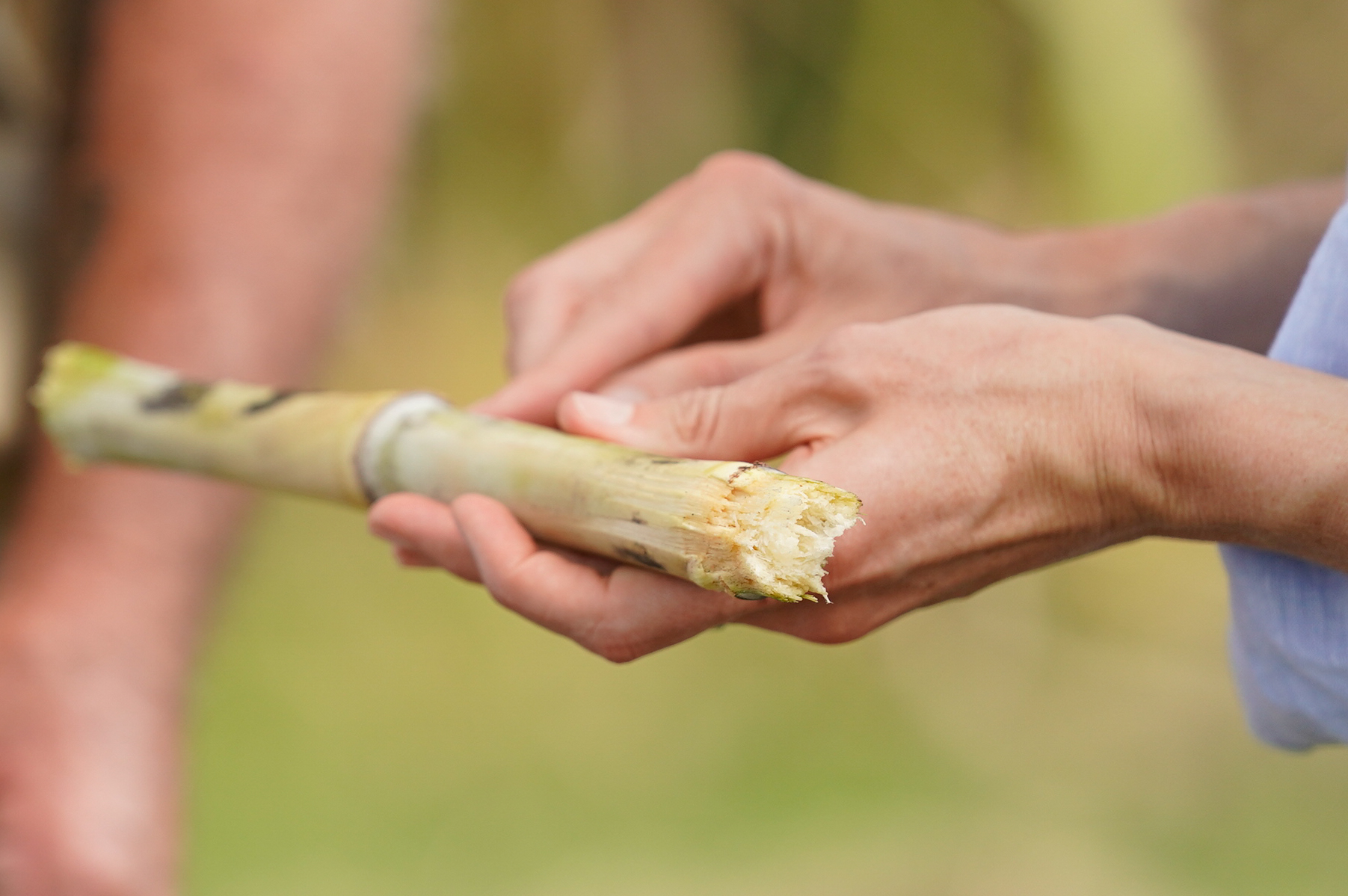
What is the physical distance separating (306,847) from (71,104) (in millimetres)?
550

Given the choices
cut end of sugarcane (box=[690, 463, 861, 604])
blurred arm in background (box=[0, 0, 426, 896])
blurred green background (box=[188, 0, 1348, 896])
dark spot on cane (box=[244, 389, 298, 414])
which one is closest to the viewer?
cut end of sugarcane (box=[690, 463, 861, 604])

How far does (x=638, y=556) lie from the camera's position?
239 mm

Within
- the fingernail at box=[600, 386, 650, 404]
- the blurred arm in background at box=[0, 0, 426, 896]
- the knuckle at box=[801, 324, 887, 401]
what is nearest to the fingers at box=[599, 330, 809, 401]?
the fingernail at box=[600, 386, 650, 404]

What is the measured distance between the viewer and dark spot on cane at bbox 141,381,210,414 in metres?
0.36

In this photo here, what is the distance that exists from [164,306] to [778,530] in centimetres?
60

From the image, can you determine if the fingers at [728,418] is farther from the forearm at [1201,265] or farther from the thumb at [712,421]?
the forearm at [1201,265]

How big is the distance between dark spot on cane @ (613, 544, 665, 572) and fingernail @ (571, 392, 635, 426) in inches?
2.2

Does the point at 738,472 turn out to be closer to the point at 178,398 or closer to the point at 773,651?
the point at 178,398

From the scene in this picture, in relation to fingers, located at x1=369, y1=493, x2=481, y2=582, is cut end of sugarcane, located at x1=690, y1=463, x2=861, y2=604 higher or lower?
higher

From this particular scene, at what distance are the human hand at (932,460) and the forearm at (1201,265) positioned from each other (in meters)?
0.13

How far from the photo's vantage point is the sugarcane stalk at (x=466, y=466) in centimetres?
21

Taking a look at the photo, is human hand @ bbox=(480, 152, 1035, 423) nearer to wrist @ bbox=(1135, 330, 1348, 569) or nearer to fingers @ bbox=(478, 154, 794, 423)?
fingers @ bbox=(478, 154, 794, 423)

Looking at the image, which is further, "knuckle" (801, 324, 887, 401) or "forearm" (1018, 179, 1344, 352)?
"forearm" (1018, 179, 1344, 352)

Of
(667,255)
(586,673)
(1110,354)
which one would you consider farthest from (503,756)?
(1110,354)
